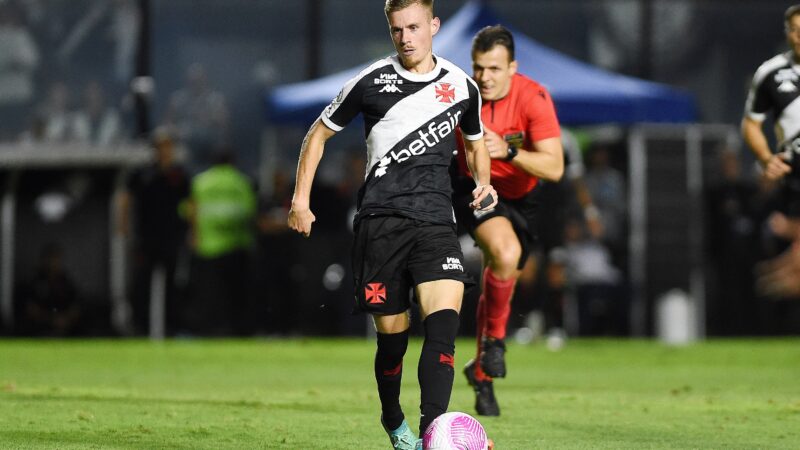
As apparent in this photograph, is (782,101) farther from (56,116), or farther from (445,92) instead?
(56,116)

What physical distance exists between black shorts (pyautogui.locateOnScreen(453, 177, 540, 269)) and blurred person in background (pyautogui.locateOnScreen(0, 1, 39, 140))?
1118cm

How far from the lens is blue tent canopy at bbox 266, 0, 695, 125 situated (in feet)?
54.3

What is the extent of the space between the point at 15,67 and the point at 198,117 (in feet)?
7.42

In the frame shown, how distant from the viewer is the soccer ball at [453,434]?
652 centimetres

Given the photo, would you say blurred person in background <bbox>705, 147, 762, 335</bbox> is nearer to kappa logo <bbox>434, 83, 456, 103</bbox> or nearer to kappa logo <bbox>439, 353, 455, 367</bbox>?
kappa logo <bbox>434, 83, 456, 103</bbox>

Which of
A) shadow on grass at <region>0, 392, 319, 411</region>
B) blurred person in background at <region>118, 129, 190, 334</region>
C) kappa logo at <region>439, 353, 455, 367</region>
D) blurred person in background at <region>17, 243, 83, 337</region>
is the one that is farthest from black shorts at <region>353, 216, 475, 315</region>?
blurred person in background at <region>17, 243, 83, 337</region>

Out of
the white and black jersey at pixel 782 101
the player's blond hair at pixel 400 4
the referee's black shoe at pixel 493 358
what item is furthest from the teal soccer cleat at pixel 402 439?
the white and black jersey at pixel 782 101

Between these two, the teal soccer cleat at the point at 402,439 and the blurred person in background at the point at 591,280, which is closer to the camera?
the teal soccer cleat at the point at 402,439

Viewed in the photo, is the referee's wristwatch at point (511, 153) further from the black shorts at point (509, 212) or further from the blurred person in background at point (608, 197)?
the blurred person in background at point (608, 197)

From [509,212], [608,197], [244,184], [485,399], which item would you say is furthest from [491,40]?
[608,197]

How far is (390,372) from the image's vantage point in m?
7.34

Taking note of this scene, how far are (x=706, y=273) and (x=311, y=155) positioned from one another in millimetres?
14457

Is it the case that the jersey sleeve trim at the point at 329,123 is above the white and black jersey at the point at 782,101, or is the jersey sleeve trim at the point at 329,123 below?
below

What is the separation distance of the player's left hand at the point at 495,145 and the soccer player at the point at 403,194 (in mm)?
1348
